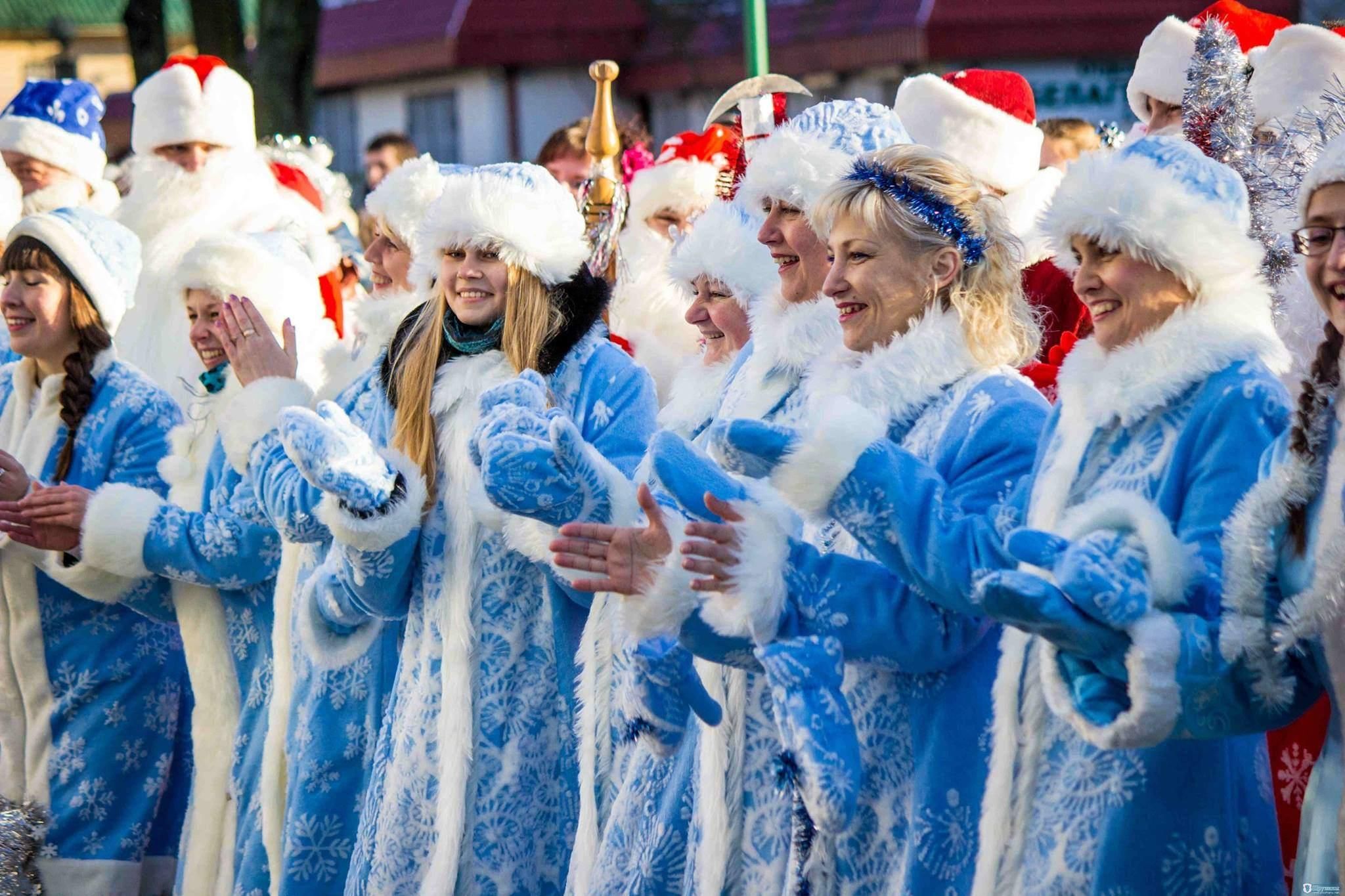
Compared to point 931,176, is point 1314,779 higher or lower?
lower

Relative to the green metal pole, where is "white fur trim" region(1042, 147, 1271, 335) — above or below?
below

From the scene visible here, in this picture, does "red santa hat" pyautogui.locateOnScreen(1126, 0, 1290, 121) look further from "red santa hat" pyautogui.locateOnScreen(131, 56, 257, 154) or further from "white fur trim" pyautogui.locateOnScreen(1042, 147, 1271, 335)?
"red santa hat" pyautogui.locateOnScreen(131, 56, 257, 154)

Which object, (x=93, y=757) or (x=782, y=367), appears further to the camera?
(x=93, y=757)

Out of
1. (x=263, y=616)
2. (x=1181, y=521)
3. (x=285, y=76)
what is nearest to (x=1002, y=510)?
(x=1181, y=521)

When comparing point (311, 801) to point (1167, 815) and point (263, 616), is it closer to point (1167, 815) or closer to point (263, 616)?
point (263, 616)

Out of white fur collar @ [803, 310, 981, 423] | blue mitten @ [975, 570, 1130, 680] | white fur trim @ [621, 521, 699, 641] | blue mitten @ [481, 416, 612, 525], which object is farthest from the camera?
blue mitten @ [481, 416, 612, 525]

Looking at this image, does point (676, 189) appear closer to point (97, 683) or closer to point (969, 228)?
point (97, 683)

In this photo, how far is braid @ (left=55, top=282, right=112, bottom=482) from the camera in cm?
518

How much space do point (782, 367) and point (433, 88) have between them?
17.2 metres

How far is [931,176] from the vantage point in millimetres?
3332

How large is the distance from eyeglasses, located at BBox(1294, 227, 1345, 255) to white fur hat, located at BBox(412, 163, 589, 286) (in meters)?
1.97

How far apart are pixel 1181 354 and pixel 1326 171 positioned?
37 cm

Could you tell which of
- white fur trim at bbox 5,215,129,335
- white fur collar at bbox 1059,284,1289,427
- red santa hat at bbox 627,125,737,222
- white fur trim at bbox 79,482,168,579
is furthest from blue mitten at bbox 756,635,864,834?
red santa hat at bbox 627,125,737,222

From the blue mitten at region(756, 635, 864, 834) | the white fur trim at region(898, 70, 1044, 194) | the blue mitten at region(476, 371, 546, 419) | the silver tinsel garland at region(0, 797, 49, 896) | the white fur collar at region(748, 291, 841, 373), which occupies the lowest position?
the silver tinsel garland at region(0, 797, 49, 896)
